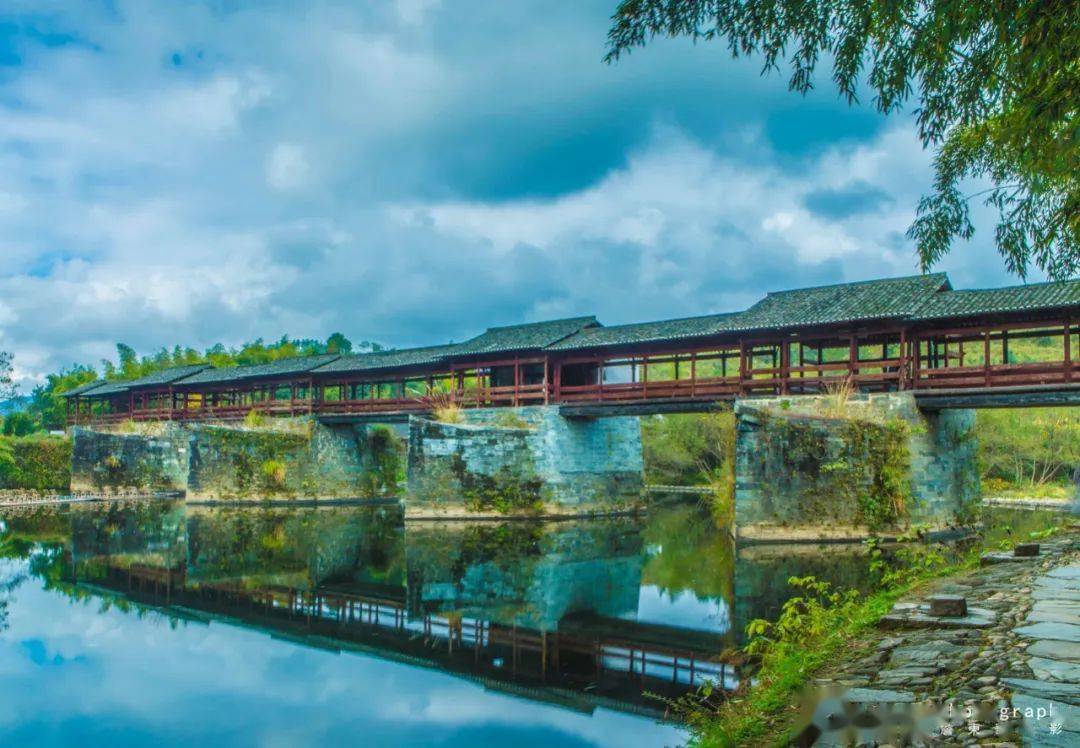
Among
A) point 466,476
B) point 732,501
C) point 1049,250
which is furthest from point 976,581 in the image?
point 466,476

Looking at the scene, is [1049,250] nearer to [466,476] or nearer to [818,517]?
[818,517]

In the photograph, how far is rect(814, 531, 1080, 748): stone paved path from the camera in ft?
9.13

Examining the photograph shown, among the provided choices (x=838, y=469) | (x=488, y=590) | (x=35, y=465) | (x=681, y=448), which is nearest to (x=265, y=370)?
(x=35, y=465)

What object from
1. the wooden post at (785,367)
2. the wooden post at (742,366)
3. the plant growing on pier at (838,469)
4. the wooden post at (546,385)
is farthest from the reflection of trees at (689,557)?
the wooden post at (546,385)

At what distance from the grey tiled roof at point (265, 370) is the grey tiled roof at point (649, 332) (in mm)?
11453

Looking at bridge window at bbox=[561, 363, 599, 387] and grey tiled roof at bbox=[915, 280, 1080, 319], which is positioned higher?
grey tiled roof at bbox=[915, 280, 1080, 319]

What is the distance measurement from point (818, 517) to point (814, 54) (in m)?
10.5

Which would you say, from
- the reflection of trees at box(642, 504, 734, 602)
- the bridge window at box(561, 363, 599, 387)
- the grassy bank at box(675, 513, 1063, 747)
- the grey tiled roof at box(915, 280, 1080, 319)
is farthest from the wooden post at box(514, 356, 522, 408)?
the grassy bank at box(675, 513, 1063, 747)

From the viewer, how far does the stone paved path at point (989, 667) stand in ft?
9.13

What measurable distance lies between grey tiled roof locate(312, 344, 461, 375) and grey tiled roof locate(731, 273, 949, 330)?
9421mm

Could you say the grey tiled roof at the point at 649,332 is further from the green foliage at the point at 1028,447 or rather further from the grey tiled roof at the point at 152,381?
the grey tiled roof at the point at 152,381

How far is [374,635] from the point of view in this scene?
8109 millimetres

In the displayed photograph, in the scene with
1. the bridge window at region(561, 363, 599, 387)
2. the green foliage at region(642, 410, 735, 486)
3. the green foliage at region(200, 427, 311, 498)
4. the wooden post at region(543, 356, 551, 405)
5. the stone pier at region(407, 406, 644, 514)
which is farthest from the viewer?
the green foliage at region(642, 410, 735, 486)

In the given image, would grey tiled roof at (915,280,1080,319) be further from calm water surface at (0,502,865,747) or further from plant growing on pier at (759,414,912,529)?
calm water surface at (0,502,865,747)
